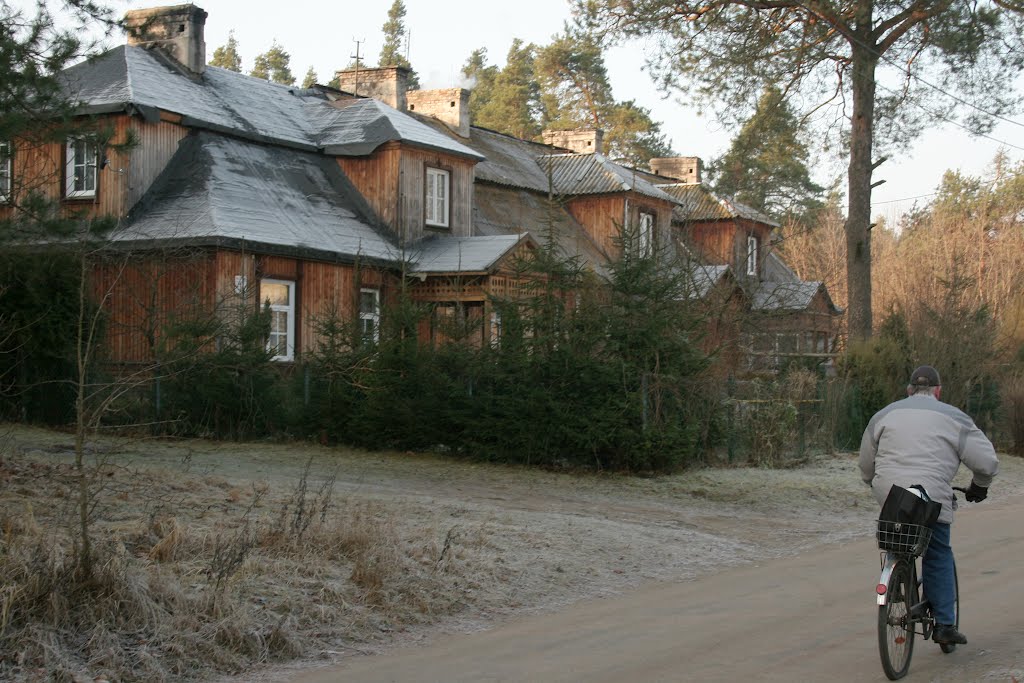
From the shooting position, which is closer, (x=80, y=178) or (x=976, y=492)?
(x=976, y=492)

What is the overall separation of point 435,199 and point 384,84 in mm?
7051

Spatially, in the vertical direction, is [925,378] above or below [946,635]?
above

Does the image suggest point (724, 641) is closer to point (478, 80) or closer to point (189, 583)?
point (189, 583)

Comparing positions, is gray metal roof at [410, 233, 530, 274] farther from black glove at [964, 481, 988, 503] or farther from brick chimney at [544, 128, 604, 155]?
black glove at [964, 481, 988, 503]

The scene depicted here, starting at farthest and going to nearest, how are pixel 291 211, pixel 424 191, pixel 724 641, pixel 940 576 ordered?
1. pixel 424 191
2. pixel 291 211
3. pixel 724 641
4. pixel 940 576

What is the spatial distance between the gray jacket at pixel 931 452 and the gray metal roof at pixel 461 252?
20386mm

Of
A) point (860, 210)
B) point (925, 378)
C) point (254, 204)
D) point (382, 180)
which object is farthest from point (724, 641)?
point (382, 180)

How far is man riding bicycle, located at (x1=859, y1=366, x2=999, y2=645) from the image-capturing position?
7695 mm

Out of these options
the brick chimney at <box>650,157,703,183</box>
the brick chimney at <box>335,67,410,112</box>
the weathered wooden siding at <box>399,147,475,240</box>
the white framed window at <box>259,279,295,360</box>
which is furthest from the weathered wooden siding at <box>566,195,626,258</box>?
the white framed window at <box>259,279,295,360</box>

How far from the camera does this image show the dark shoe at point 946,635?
7.78 m

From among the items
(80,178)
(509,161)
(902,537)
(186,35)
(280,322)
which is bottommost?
(902,537)

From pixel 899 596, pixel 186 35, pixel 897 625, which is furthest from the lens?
pixel 186 35

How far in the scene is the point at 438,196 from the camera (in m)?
32.1

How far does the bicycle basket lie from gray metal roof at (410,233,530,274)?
20.8 m
